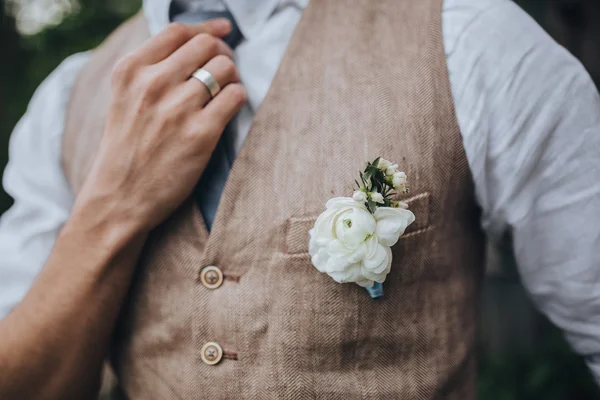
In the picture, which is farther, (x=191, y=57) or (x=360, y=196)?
(x=191, y=57)

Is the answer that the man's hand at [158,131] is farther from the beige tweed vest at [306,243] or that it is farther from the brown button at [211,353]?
the brown button at [211,353]

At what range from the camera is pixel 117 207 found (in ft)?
3.20

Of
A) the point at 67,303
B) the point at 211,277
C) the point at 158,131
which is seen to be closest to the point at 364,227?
the point at 211,277

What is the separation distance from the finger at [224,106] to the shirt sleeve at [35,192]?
0.37 metres

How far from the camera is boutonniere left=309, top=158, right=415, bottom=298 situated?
2.64 feet

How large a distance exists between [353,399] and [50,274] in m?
0.52

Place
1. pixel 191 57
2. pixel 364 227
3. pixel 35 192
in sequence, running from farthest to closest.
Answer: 1. pixel 35 192
2. pixel 191 57
3. pixel 364 227

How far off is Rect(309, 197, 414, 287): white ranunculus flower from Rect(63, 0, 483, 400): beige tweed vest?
0.08 m

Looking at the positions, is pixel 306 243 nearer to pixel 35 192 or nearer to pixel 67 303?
pixel 67 303

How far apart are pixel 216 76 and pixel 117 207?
26 cm

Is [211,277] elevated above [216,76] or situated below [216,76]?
below

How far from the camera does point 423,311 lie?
0.96 meters

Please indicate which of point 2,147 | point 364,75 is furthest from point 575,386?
point 2,147

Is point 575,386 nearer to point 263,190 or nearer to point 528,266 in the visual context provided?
point 528,266
